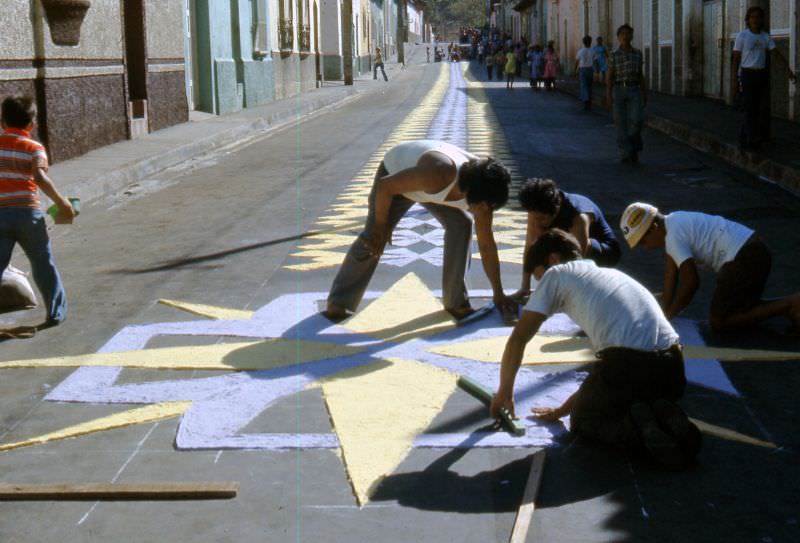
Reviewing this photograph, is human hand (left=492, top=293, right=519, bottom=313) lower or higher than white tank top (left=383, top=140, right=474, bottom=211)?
lower

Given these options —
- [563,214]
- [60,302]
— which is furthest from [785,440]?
[60,302]

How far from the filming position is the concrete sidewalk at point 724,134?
45.5ft

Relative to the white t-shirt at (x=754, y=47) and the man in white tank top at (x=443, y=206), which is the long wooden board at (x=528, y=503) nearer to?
the man in white tank top at (x=443, y=206)

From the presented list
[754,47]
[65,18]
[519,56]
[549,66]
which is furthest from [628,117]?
[519,56]

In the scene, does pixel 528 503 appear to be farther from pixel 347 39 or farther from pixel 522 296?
pixel 347 39

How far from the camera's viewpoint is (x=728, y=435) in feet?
16.6

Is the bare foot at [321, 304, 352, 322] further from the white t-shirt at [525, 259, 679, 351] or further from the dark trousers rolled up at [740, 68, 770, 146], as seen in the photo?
the dark trousers rolled up at [740, 68, 770, 146]

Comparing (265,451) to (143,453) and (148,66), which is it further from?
(148,66)

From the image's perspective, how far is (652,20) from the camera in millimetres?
34031

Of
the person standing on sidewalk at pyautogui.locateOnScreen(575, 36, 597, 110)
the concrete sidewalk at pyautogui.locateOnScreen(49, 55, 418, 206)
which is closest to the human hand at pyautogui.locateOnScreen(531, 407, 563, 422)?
the concrete sidewalk at pyautogui.locateOnScreen(49, 55, 418, 206)

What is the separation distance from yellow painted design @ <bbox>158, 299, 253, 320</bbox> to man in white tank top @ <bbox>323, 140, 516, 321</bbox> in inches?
20.3

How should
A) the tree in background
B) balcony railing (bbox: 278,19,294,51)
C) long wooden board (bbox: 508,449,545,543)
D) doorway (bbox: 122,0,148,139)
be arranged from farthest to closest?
1. the tree in background
2. balcony railing (bbox: 278,19,294,51)
3. doorway (bbox: 122,0,148,139)
4. long wooden board (bbox: 508,449,545,543)

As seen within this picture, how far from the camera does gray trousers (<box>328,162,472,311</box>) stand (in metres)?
7.27

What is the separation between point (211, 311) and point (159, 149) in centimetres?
1161
